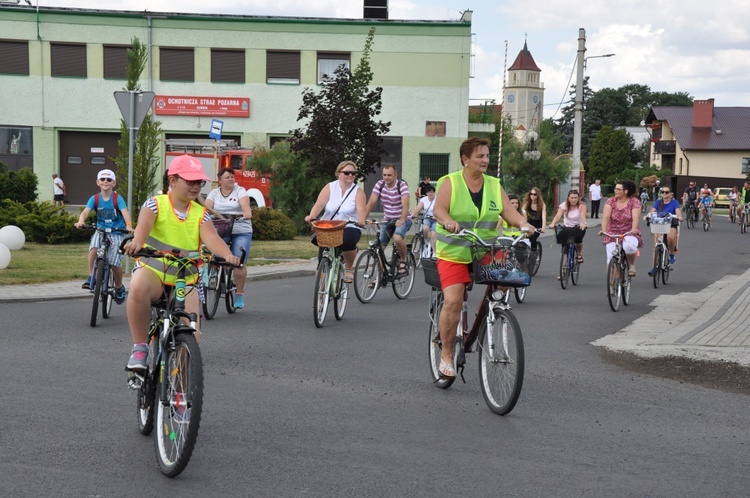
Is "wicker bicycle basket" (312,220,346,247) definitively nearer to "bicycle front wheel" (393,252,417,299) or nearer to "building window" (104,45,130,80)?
"bicycle front wheel" (393,252,417,299)

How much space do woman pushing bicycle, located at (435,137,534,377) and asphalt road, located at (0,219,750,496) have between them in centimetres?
66

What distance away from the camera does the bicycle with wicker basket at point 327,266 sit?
1095cm

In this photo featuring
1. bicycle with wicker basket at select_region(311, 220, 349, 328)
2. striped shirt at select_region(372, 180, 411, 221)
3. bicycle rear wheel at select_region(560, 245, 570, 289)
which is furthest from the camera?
bicycle rear wheel at select_region(560, 245, 570, 289)

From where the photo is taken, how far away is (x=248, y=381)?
25.8 feet

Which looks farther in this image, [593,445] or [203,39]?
[203,39]

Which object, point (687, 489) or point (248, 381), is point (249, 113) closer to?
point (248, 381)

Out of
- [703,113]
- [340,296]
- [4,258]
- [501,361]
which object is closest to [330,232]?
[340,296]

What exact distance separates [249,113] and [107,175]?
3098 cm

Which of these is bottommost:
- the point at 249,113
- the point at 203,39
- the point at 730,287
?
the point at 730,287

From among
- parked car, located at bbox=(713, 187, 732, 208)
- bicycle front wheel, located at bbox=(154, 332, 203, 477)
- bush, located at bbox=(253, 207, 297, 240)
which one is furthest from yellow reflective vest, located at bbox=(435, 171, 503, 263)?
parked car, located at bbox=(713, 187, 732, 208)

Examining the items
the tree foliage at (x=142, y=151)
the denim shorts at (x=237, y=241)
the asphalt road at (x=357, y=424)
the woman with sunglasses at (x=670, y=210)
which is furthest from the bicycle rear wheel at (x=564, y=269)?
the tree foliage at (x=142, y=151)

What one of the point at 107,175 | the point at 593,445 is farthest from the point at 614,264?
the point at 593,445

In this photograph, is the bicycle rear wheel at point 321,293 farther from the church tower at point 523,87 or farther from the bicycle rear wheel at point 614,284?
the church tower at point 523,87

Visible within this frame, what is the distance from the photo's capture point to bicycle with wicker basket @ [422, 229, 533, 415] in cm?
661
